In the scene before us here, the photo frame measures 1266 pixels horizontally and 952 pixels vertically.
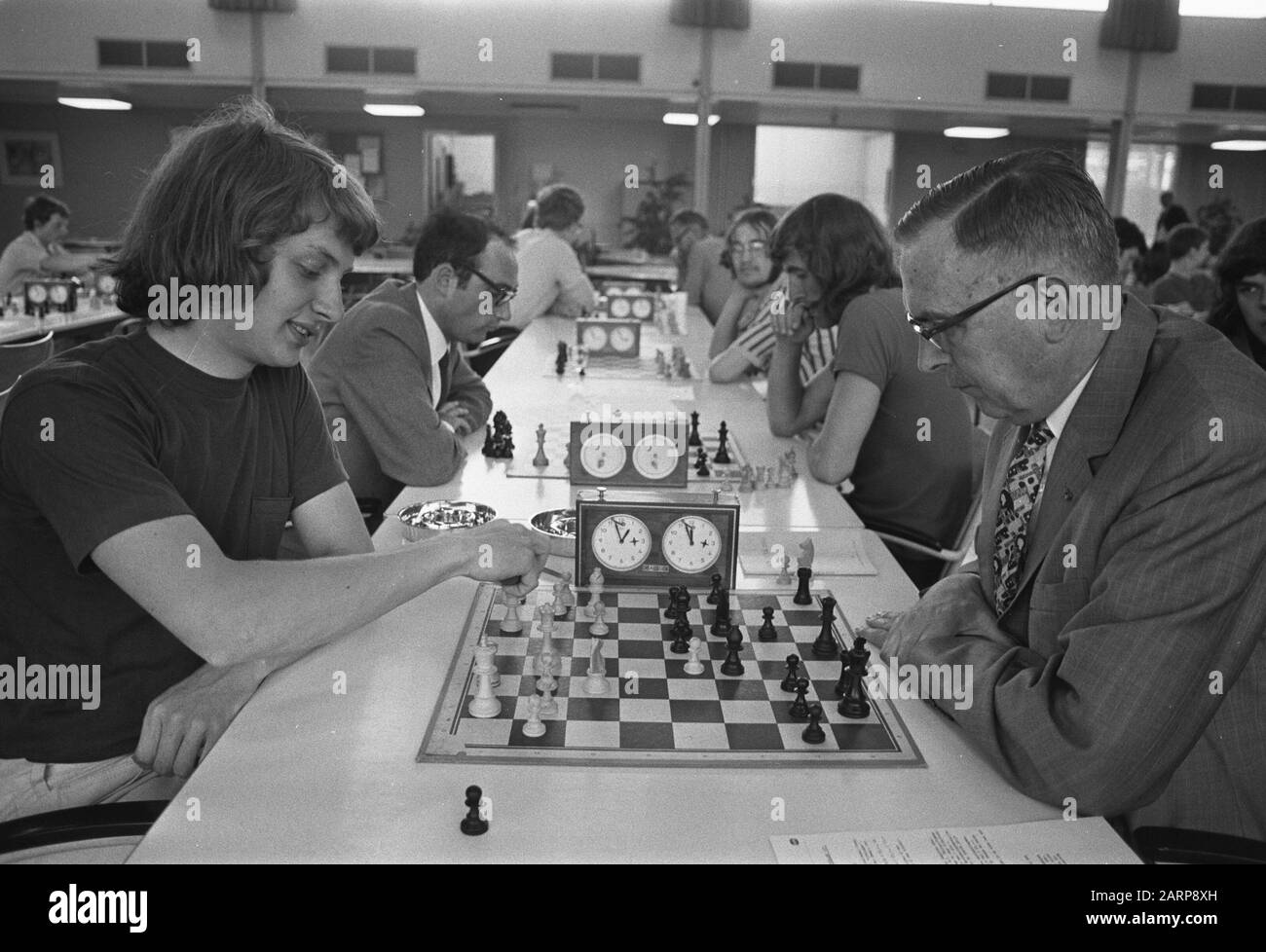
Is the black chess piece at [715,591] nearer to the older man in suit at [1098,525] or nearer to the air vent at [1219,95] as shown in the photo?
the older man in suit at [1098,525]

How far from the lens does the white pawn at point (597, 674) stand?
1.66 meters

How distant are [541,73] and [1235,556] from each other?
10594 mm

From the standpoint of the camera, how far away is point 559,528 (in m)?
2.40

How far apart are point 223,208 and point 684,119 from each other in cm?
1166

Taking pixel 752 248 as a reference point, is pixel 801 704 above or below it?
below

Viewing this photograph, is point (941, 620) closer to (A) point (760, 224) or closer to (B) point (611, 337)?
(B) point (611, 337)

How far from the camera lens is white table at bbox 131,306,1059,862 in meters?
1.26

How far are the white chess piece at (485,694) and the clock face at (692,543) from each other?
537mm

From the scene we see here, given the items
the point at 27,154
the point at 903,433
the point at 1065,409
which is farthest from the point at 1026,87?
the point at 27,154

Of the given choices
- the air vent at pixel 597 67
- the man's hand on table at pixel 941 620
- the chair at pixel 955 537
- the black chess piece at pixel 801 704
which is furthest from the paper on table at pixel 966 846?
the air vent at pixel 597 67

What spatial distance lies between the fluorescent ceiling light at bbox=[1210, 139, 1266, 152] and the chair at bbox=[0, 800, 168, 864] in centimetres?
1446

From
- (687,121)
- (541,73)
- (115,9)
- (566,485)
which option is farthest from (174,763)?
(687,121)

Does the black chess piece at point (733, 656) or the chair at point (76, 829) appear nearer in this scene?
the chair at point (76, 829)

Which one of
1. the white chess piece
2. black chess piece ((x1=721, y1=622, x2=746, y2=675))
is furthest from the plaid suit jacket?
the white chess piece
